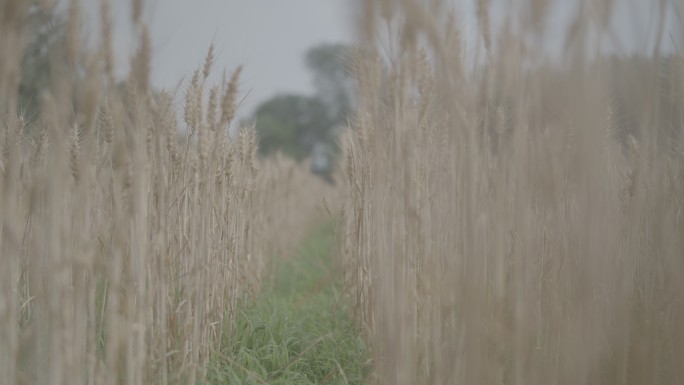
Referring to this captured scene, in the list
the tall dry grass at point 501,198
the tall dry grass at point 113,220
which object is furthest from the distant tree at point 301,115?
the tall dry grass at point 501,198

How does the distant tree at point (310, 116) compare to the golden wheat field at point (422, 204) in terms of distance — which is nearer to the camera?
the golden wheat field at point (422, 204)

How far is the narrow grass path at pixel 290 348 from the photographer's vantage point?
241 centimetres

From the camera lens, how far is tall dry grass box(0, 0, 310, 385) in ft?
4.84

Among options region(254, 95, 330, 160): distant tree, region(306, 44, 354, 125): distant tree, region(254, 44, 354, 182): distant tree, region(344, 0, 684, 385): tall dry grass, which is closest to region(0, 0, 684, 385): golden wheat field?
region(344, 0, 684, 385): tall dry grass

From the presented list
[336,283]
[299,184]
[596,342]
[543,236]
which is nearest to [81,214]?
[596,342]

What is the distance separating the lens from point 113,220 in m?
1.66

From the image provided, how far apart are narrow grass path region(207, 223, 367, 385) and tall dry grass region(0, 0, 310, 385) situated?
0.17m

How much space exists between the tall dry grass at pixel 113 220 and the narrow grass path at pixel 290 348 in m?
0.17

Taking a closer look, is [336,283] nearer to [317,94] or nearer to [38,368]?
[38,368]

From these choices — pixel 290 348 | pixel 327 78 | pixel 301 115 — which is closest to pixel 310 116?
pixel 301 115

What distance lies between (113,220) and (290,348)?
1.52 m

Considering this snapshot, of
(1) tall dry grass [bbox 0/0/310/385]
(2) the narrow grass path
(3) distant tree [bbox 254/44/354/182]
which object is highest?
(3) distant tree [bbox 254/44/354/182]

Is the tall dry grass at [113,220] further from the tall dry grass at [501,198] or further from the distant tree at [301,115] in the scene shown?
the distant tree at [301,115]

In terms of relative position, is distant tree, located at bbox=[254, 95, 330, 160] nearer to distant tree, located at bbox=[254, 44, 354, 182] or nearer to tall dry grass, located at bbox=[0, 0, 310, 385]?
distant tree, located at bbox=[254, 44, 354, 182]
